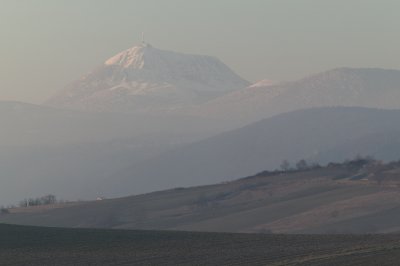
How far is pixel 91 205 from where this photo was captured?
143625 millimetres

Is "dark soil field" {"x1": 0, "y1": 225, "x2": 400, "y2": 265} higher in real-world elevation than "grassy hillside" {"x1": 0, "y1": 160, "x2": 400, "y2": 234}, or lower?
lower

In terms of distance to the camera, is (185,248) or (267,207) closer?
(185,248)

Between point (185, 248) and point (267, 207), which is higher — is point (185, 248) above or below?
below

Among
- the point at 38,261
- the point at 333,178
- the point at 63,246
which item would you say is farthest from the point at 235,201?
the point at 38,261

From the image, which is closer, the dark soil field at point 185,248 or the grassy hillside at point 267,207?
the dark soil field at point 185,248

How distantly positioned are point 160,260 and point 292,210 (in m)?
56.5

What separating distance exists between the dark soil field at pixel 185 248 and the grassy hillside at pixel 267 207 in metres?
24.6

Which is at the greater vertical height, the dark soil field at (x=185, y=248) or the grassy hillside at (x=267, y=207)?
the grassy hillside at (x=267, y=207)

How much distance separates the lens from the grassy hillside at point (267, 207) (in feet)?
367

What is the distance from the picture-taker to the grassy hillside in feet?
367

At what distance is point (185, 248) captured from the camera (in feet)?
242

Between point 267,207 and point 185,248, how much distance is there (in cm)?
5529

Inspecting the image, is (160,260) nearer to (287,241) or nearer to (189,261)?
(189,261)

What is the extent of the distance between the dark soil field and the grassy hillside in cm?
2461
